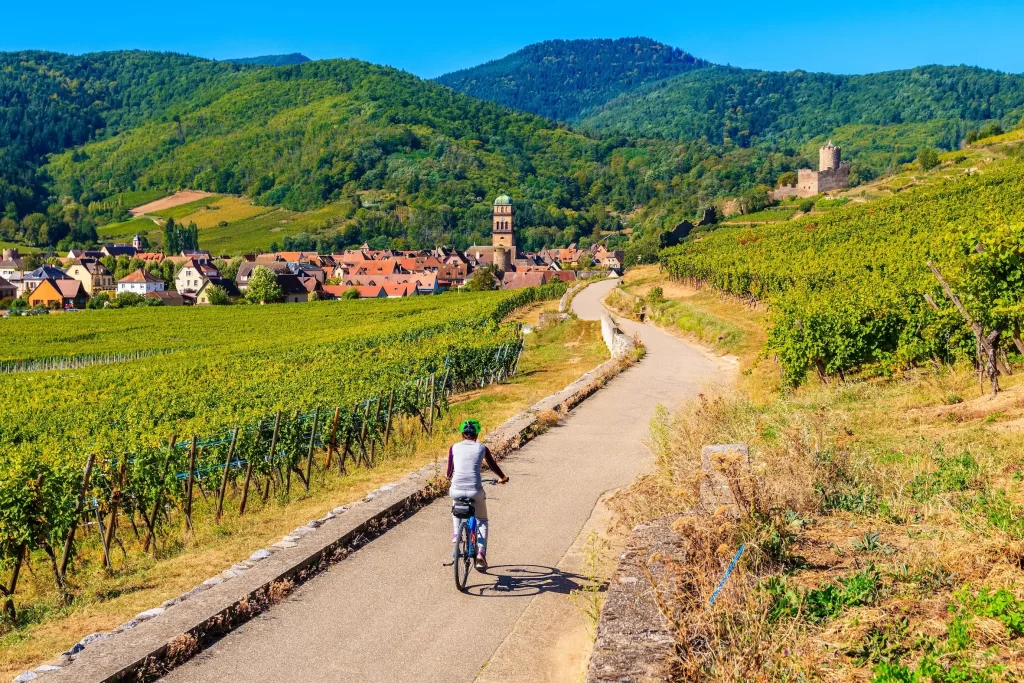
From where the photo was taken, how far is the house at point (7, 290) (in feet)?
382

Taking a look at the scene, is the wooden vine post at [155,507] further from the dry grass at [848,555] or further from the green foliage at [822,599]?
the green foliage at [822,599]

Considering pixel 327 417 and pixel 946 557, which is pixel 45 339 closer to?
pixel 327 417

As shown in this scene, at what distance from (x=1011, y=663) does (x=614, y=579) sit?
285cm

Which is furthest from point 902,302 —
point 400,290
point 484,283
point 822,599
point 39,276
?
point 39,276

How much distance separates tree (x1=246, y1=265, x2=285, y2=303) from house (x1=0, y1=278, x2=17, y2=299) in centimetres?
3335

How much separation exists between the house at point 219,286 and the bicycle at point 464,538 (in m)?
107

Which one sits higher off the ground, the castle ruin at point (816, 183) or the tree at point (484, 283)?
the castle ruin at point (816, 183)

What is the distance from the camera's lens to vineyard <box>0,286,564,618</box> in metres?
11.7

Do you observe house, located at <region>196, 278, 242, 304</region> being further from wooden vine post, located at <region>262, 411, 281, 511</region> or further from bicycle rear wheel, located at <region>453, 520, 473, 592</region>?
bicycle rear wheel, located at <region>453, 520, 473, 592</region>

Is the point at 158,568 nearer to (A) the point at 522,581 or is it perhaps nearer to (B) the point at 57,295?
(A) the point at 522,581

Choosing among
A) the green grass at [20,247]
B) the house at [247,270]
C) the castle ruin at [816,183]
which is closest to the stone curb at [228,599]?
the castle ruin at [816,183]

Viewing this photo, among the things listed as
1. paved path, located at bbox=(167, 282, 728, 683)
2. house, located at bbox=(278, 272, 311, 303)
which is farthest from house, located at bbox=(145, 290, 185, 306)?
paved path, located at bbox=(167, 282, 728, 683)

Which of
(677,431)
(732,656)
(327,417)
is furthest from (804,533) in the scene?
(327,417)

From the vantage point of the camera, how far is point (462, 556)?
356 inches
